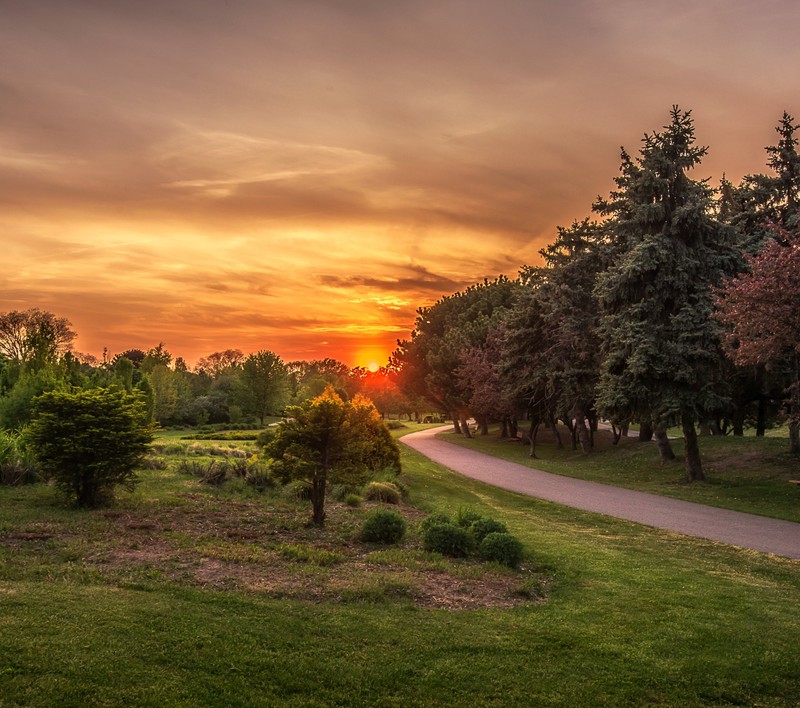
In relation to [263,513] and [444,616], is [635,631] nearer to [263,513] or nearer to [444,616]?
[444,616]

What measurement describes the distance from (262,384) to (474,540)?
51.1 metres

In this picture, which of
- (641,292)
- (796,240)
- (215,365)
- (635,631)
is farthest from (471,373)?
(215,365)

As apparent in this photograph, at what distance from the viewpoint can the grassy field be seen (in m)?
4.93

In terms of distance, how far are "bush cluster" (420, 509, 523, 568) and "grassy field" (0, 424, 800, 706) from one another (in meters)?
0.34

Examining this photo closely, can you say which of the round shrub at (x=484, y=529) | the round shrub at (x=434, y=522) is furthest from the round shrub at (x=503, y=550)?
the round shrub at (x=434, y=522)

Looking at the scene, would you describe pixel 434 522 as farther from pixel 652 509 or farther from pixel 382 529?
pixel 652 509

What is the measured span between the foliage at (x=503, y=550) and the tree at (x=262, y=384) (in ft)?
169

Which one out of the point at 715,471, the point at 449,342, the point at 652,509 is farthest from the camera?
the point at 449,342

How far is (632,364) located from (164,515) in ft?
Result: 53.7

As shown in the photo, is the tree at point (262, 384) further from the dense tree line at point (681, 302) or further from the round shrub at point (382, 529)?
the round shrub at point (382, 529)

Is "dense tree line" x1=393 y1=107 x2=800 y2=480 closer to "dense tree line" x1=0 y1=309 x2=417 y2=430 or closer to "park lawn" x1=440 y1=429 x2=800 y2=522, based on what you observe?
"park lawn" x1=440 y1=429 x2=800 y2=522

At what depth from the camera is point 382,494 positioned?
597 inches

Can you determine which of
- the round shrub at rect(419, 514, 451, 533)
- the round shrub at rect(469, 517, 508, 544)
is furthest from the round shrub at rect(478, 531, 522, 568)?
the round shrub at rect(419, 514, 451, 533)

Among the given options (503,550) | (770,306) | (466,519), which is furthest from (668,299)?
(503,550)
